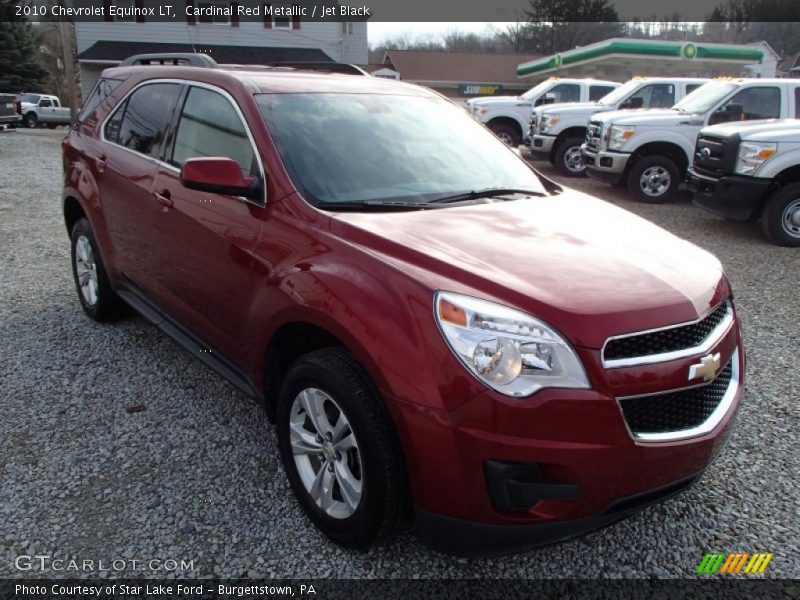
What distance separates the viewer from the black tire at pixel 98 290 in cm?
448

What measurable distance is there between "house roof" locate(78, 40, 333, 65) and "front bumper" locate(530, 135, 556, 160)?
1845 centimetres

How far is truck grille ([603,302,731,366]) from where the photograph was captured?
81.6 inches

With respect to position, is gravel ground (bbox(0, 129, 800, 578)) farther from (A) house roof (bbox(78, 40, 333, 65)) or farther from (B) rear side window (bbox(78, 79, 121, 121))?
(A) house roof (bbox(78, 40, 333, 65))

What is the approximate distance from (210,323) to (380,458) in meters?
1.43

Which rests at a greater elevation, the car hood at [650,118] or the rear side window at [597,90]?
the rear side window at [597,90]

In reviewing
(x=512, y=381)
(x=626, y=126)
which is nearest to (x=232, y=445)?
(x=512, y=381)

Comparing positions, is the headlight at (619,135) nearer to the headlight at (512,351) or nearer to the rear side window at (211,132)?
the rear side window at (211,132)

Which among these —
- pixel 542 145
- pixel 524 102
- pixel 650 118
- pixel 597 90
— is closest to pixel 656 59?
pixel 597 90

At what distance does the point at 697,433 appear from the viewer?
222 centimetres

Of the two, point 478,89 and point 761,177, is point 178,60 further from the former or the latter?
point 478,89

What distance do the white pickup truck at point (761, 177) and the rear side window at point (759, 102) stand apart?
68.8 inches

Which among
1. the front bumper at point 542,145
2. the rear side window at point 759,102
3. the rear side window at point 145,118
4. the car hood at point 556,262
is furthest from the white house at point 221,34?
the car hood at point 556,262

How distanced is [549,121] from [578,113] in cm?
63

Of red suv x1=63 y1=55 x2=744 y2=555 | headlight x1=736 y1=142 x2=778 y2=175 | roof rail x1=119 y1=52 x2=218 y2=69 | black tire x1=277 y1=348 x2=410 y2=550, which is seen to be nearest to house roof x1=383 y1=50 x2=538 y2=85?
headlight x1=736 y1=142 x2=778 y2=175
